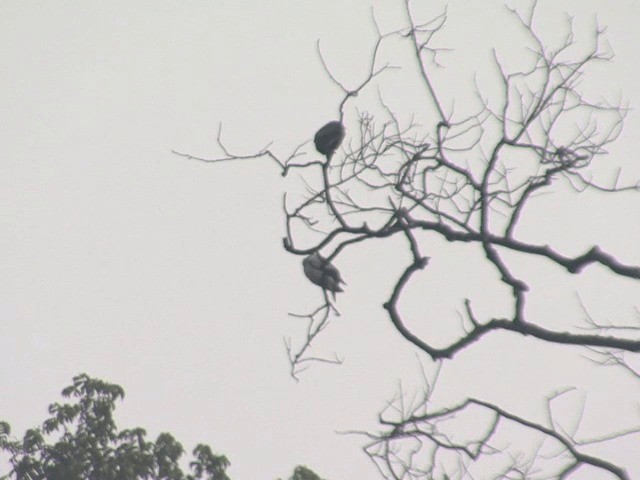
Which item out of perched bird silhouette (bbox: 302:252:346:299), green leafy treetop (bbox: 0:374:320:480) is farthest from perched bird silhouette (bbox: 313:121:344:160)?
green leafy treetop (bbox: 0:374:320:480)

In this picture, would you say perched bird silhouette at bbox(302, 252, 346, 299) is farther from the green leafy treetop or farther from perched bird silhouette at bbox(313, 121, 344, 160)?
the green leafy treetop

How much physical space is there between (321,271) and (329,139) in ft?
2.26

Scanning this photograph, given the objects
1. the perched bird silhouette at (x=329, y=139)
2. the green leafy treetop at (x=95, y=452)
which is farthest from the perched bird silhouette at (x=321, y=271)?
the green leafy treetop at (x=95, y=452)

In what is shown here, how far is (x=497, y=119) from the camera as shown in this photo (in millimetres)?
3748

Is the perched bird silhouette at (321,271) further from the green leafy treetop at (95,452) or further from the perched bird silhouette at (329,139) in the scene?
the green leafy treetop at (95,452)

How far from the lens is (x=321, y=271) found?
3326 mm

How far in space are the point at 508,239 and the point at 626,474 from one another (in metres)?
0.99

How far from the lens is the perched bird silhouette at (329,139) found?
11.8ft

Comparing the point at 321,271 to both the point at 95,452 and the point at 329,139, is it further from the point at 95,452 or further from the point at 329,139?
the point at 95,452

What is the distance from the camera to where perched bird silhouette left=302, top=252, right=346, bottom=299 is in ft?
10.9

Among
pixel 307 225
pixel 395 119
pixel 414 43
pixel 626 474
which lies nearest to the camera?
pixel 626 474

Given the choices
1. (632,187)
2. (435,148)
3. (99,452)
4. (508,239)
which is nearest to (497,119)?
(435,148)

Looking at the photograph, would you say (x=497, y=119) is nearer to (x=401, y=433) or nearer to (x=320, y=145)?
(x=320, y=145)

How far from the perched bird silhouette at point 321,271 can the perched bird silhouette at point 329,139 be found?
0.54 metres
